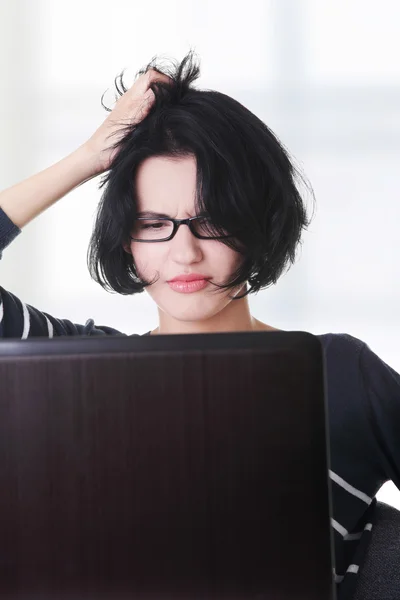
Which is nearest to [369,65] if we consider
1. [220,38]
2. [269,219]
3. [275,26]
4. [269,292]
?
[275,26]

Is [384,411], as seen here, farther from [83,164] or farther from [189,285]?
[83,164]

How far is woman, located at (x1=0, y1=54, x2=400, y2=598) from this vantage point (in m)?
1.04

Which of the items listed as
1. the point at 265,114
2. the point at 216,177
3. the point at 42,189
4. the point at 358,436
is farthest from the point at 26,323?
the point at 265,114

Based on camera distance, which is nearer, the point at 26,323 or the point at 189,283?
the point at 189,283

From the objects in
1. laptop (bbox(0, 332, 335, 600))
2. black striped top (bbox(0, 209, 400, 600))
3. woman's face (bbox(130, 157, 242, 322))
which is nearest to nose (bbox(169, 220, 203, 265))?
woman's face (bbox(130, 157, 242, 322))

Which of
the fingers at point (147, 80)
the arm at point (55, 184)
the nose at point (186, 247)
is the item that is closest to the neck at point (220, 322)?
the nose at point (186, 247)

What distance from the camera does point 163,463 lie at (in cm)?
47

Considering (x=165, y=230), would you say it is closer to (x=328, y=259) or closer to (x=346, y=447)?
(x=346, y=447)

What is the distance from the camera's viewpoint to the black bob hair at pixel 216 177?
1068 mm

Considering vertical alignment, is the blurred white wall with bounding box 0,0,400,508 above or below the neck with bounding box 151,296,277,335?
above

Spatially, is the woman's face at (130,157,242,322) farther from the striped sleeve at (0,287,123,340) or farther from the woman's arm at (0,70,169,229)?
the striped sleeve at (0,287,123,340)

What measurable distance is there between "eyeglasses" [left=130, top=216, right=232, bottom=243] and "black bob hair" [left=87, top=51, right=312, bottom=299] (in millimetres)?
12

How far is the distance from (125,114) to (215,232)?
0.25m

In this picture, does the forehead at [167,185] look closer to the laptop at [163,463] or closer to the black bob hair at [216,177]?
the black bob hair at [216,177]
